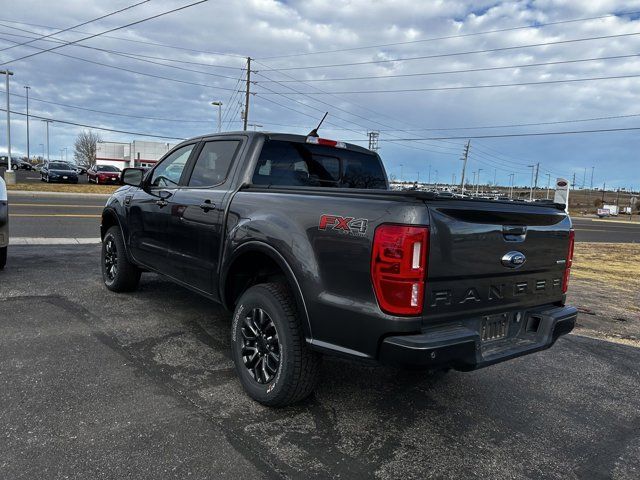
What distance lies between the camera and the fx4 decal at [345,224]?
2.67m

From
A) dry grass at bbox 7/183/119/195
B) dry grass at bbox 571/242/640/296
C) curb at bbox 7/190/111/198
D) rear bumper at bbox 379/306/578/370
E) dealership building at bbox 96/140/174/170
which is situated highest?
dealership building at bbox 96/140/174/170

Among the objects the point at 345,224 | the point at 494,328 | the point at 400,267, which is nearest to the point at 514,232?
the point at 494,328

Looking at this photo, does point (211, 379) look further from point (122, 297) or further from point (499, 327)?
point (122, 297)

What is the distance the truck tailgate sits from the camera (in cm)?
267

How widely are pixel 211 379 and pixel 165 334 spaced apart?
1139 millimetres

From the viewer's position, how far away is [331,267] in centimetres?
282

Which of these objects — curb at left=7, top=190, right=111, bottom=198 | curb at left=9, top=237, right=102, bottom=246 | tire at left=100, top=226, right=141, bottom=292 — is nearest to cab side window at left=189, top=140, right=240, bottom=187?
tire at left=100, top=226, right=141, bottom=292

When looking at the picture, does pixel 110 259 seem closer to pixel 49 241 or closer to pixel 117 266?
pixel 117 266

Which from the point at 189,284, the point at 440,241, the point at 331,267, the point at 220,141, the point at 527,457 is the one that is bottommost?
the point at 527,457

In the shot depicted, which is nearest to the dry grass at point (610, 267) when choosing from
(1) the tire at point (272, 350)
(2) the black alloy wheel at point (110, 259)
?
(1) the tire at point (272, 350)

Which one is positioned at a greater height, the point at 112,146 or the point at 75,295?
the point at 112,146

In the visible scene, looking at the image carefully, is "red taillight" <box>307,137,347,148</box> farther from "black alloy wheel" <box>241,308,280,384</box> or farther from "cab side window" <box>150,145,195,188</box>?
"black alloy wheel" <box>241,308,280,384</box>

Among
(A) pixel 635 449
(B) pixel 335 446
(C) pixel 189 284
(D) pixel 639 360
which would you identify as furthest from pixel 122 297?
(D) pixel 639 360

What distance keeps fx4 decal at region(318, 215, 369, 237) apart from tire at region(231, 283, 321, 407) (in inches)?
24.5
